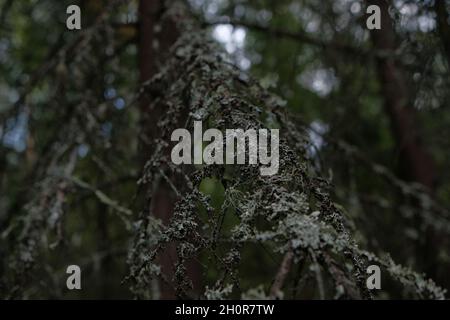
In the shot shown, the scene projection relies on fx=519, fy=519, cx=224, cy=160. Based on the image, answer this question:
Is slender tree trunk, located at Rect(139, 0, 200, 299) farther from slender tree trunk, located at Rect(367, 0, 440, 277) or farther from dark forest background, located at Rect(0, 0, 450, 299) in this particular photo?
slender tree trunk, located at Rect(367, 0, 440, 277)

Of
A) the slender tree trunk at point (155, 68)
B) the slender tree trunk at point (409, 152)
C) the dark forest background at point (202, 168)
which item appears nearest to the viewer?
the dark forest background at point (202, 168)

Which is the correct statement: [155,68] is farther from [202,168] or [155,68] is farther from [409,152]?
[409,152]

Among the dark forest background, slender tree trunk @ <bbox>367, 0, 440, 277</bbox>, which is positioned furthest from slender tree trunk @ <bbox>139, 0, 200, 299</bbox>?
slender tree trunk @ <bbox>367, 0, 440, 277</bbox>

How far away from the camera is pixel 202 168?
5.32 ft

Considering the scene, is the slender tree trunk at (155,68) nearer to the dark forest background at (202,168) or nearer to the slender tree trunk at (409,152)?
the dark forest background at (202,168)

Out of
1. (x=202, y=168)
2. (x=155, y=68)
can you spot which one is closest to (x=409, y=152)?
(x=155, y=68)

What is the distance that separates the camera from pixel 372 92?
6980mm

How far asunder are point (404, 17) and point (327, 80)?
1.53m

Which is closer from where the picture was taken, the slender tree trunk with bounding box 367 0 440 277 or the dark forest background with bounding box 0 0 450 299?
the dark forest background with bounding box 0 0 450 299

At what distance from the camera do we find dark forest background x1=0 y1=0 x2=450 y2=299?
61.2 inches

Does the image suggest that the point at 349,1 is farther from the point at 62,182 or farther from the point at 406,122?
the point at 406,122

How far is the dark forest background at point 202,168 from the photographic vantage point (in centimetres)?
155

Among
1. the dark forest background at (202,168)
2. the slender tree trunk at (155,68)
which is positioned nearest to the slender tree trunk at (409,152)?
the dark forest background at (202,168)
